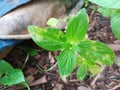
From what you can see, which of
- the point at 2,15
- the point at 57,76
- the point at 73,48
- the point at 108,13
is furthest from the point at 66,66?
the point at 2,15

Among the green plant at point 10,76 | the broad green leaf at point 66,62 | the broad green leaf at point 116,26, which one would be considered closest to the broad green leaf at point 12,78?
the green plant at point 10,76

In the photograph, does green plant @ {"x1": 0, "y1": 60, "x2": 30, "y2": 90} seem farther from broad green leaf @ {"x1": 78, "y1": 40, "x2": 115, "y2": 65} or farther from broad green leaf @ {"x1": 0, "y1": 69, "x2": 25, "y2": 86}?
broad green leaf @ {"x1": 78, "y1": 40, "x2": 115, "y2": 65}

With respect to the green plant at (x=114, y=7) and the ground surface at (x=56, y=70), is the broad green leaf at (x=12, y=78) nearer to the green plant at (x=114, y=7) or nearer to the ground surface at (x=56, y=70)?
the ground surface at (x=56, y=70)

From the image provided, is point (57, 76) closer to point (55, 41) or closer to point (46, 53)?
point (46, 53)

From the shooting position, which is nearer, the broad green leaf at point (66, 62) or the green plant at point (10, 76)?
the broad green leaf at point (66, 62)

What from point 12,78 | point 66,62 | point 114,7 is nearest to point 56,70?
point 12,78

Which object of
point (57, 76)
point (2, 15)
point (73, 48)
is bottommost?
point (57, 76)

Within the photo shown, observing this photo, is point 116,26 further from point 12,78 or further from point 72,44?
point 12,78
